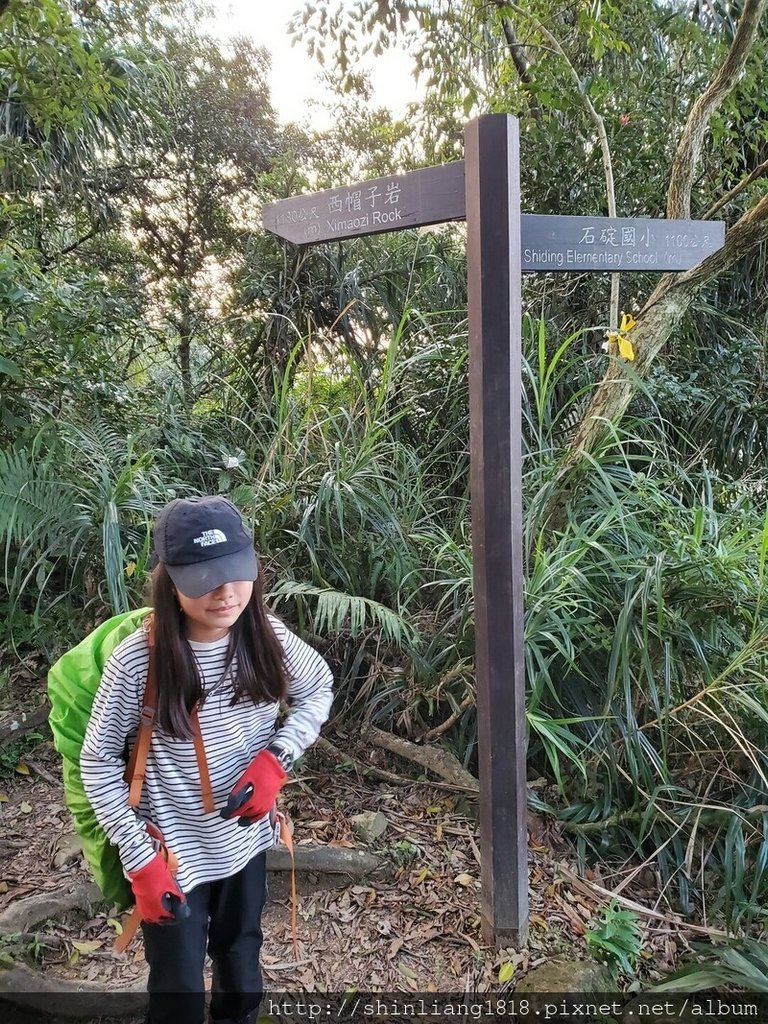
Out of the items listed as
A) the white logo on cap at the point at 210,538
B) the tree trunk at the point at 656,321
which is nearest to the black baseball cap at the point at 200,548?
the white logo on cap at the point at 210,538

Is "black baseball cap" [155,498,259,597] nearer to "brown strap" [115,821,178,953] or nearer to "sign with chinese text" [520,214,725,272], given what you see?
"brown strap" [115,821,178,953]

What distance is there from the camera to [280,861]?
204cm

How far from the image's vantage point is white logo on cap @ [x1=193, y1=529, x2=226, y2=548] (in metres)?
1.12

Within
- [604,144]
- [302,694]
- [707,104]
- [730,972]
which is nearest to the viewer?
[302,694]

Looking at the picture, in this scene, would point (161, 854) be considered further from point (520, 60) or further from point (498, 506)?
point (520, 60)

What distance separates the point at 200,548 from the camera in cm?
112

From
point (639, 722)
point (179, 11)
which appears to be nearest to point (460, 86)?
point (179, 11)

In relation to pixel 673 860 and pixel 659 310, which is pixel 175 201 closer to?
pixel 659 310

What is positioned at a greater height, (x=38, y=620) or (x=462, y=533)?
(x=462, y=533)

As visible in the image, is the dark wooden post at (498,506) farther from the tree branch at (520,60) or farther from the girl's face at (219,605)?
the tree branch at (520,60)

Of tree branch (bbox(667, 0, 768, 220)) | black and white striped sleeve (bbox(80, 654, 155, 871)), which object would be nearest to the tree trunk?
tree branch (bbox(667, 0, 768, 220))

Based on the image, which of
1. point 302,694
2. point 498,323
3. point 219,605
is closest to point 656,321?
point 498,323

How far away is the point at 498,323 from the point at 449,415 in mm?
1756

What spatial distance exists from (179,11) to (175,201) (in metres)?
1.78
